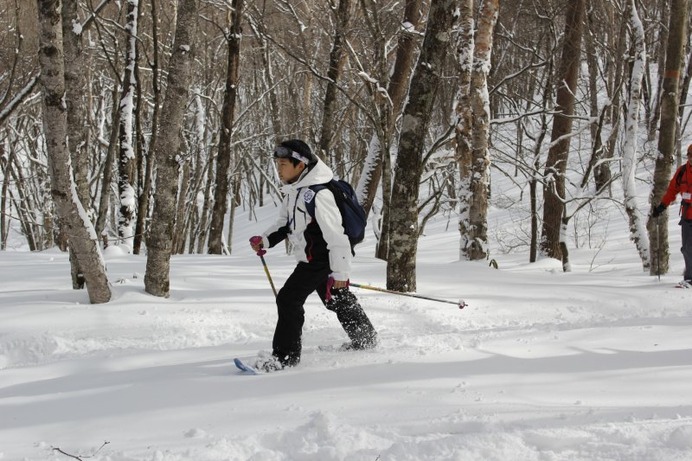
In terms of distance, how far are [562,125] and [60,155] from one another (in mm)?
10050

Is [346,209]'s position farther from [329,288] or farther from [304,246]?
[329,288]

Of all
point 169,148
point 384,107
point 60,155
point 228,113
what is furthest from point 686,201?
point 228,113

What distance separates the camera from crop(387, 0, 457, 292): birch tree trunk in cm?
616

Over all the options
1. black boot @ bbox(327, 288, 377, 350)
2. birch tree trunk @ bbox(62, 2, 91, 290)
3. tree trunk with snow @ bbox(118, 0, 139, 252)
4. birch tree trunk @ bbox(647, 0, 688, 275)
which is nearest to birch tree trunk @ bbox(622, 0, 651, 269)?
birch tree trunk @ bbox(647, 0, 688, 275)

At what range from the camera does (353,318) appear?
14.8 feet

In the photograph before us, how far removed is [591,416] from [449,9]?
14.2 ft

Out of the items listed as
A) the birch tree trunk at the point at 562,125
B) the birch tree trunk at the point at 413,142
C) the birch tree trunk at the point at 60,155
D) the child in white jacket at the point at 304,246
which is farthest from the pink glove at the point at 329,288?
the birch tree trunk at the point at 562,125

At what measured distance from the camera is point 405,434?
2939 millimetres

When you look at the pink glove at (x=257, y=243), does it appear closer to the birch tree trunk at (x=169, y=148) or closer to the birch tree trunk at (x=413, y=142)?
the birch tree trunk at (x=169, y=148)

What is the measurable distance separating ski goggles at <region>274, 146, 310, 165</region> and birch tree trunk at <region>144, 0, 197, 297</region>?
224cm

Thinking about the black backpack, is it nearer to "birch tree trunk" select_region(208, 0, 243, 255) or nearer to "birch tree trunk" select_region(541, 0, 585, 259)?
"birch tree trunk" select_region(541, 0, 585, 259)

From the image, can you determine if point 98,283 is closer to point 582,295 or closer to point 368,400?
point 368,400

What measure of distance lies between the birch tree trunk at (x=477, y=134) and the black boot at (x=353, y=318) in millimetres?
5497

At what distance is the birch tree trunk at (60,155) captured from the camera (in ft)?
17.6
